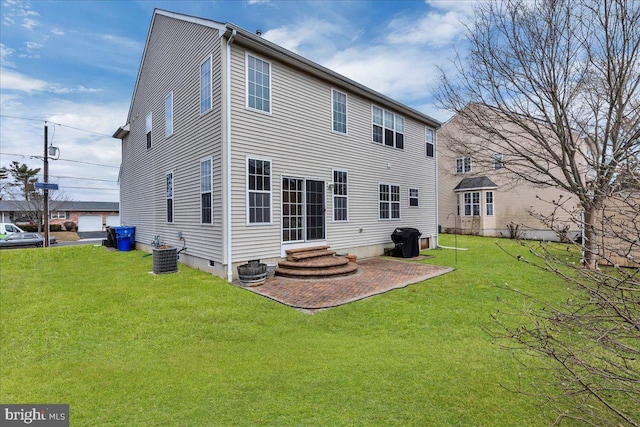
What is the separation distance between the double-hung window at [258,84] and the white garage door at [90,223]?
43.3 meters

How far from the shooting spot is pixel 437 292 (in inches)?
279

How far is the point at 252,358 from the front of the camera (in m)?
3.96

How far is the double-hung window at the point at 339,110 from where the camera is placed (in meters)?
11.0

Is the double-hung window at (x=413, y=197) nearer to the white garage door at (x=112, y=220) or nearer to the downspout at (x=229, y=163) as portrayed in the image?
the downspout at (x=229, y=163)

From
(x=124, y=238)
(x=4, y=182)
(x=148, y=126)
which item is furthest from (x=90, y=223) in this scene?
(x=148, y=126)

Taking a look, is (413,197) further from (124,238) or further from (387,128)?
(124,238)

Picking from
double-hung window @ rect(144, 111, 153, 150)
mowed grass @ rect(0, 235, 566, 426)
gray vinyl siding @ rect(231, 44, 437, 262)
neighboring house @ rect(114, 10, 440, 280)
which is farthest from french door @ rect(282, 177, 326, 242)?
double-hung window @ rect(144, 111, 153, 150)

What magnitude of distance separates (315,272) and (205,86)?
6.14m

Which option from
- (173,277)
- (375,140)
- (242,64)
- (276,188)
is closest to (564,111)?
(375,140)

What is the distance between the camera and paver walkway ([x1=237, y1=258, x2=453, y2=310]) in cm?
636

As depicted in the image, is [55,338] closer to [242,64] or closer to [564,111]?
[242,64]

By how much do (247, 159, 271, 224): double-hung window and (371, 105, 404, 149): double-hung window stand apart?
5514 mm

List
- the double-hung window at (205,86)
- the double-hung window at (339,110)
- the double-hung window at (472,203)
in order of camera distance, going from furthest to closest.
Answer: the double-hung window at (472,203) < the double-hung window at (339,110) < the double-hung window at (205,86)

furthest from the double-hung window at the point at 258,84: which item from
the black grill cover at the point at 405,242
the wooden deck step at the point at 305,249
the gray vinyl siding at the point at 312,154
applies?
the black grill cover at the point at 405,242
